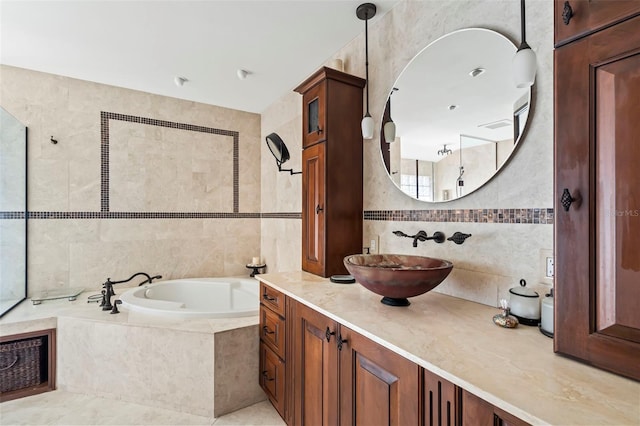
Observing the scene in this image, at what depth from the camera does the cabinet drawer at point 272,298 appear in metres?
1.82

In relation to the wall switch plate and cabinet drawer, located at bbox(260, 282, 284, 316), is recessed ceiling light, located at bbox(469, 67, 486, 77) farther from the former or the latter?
cabinet drawer, located at bbox(260, 282, 284, 316)

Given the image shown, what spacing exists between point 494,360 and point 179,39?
8.95 ft

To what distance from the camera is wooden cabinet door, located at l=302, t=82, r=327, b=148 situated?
6.72 feet

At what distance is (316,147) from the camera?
212 centimetres

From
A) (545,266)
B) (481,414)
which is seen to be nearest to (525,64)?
(545,266)

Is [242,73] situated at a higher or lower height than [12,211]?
higher

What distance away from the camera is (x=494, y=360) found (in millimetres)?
860

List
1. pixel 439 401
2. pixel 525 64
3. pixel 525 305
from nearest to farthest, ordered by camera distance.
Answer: pixel 439 401 → pixel 525 64 → pixel 525 305

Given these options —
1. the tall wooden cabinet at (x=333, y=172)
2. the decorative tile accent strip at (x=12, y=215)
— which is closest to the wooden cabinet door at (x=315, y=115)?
the tall wooden cabinet at (x=333, y=172)

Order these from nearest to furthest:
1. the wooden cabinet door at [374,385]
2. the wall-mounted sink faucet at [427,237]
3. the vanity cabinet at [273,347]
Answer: the wooden cabinet door at [374,385], the wall-mounted sink faucet at [427,237], the vanity cabinet at [273,347]

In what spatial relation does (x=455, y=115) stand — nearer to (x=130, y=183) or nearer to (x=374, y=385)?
(x=374, y=385)

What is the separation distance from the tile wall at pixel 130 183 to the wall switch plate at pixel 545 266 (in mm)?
3217

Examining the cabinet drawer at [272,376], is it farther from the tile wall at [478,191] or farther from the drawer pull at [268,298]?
the tile wall at [478,191]

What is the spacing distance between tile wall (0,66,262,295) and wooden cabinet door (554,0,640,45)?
3.42 meters
